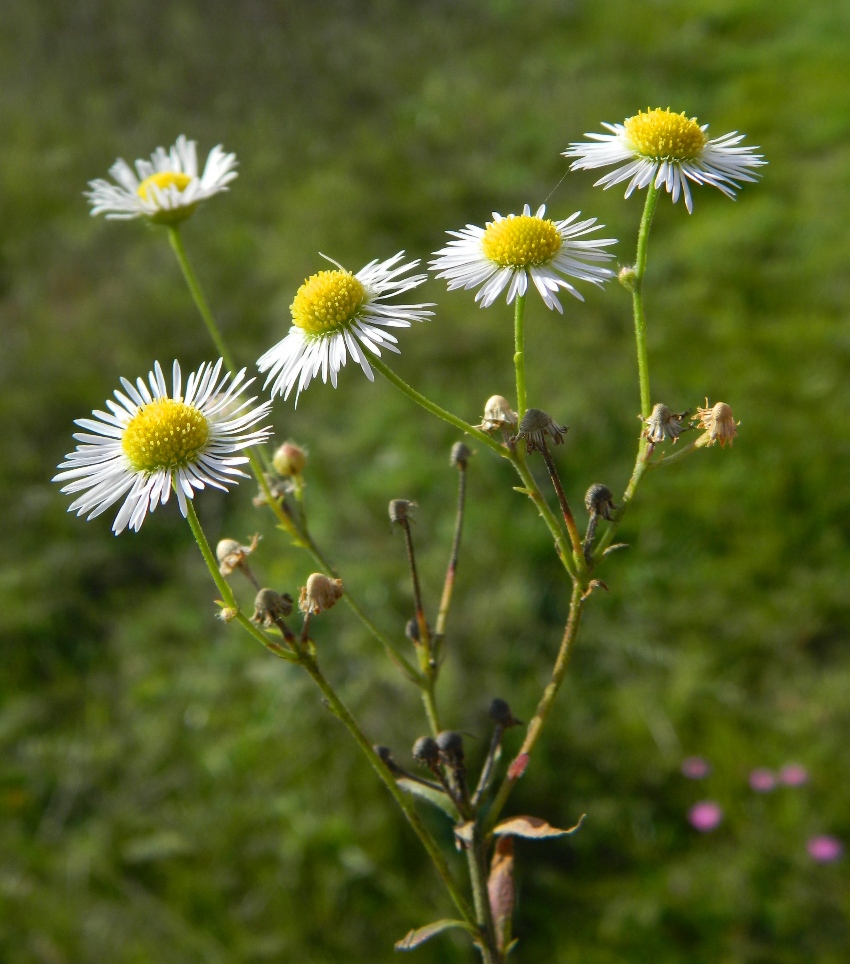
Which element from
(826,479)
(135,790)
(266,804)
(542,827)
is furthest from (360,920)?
(826,479)

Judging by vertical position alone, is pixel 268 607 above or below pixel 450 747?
above

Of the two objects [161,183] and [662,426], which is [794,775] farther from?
[161,183]

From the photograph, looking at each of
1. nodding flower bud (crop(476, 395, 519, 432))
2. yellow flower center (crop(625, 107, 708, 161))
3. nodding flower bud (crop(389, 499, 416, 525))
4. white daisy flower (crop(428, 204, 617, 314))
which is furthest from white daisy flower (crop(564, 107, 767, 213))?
nodding flower bud (crop(389, 499, 416, 525))

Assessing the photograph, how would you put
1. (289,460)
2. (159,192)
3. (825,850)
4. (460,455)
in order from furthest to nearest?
(825,850) → (159,192) → (460,455) → (289,460)

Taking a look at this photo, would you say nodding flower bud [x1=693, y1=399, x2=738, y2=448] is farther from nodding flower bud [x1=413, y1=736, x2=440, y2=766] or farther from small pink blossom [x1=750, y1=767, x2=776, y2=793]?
small pink blossom [x1=750, y1=767, x2=776, y2=793]

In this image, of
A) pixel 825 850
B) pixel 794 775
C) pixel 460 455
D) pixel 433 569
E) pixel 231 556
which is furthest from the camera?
pixel 433 569

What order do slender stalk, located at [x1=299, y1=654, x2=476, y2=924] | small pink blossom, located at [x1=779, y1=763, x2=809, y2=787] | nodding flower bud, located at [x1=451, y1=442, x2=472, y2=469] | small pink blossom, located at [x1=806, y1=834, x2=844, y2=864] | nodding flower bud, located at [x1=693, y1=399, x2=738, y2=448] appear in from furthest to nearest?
small pink blossom, located at [x1=779, y1=763, x2=809, y2=787] → small pink blossom, located at [x1=806, y1=834, x2=844, y2=864] → nodding flower bud, located at [x1=451, y1=442, x2=472, y2=469] → nodding flower bud, located at [x1=693, y1=399, x2=738, y2=448] → slender stalk, located at [x1=299, y1=654, x2=476, y2=924]

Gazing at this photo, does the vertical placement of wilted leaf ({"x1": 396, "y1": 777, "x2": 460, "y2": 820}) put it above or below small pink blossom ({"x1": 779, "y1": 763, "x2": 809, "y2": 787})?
above

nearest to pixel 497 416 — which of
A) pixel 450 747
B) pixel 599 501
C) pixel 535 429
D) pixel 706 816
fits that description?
pixel 535 429
